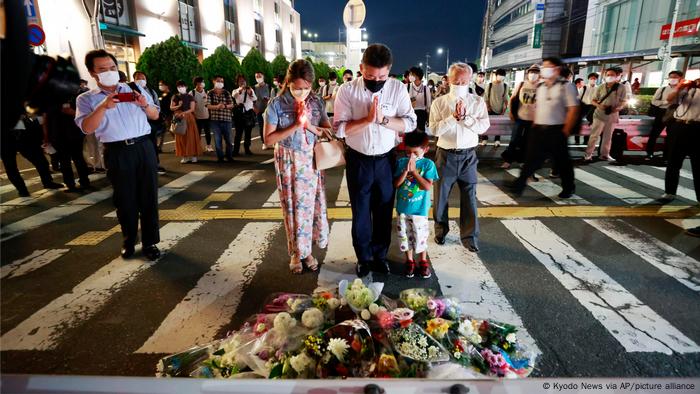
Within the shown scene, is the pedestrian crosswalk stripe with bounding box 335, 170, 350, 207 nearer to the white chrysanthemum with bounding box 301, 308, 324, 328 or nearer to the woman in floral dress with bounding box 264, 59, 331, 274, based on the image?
the woman in floral dress with bounding box 264, 59, 331, 274

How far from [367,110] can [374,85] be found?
223 millimetres

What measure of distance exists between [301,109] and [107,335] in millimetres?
2375

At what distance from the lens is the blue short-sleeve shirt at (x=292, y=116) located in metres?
3.52

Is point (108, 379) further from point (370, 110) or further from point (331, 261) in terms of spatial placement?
point (331, 261)

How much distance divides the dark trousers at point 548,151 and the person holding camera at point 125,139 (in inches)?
204

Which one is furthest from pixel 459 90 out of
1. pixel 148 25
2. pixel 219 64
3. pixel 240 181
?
pixel 148 25

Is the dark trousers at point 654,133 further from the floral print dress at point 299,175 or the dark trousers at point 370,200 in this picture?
the floral print dress at point 299,175

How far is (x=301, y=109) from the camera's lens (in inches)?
138

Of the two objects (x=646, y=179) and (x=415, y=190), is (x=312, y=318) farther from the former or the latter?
(x=646, y=179)

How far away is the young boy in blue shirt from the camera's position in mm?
3727

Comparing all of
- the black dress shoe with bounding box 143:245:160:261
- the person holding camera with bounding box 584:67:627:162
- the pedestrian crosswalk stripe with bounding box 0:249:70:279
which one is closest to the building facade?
the pedestrian crosswalk stripe with bounding box 0:249:70:279

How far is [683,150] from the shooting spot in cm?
579

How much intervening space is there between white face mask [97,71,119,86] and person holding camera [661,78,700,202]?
7.17 m

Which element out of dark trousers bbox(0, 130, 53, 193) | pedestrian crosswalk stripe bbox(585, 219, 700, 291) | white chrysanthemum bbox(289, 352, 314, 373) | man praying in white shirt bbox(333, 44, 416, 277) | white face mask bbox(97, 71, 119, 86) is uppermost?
white face mask bbox(97, 71, 119, 86)
